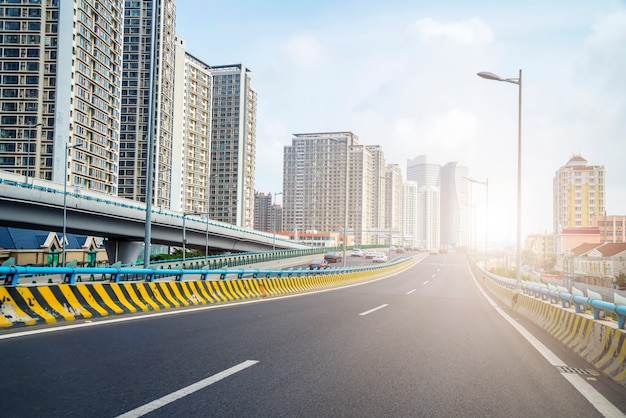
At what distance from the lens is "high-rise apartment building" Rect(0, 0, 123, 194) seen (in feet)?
228

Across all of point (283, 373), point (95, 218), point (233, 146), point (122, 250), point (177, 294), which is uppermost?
point (233, 146)

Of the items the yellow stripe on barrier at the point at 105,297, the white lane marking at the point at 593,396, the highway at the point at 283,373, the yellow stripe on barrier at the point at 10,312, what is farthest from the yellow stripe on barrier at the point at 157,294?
the white lane marking at the point at 593,396

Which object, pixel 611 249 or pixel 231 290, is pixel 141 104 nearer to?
pixel 611 249

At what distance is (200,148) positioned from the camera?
119188 millimetres

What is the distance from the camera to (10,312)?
303 inches

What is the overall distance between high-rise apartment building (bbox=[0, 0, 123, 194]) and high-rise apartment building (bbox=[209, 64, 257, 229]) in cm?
6111

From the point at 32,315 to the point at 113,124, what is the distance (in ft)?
267

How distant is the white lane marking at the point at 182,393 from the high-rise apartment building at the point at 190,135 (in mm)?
104944

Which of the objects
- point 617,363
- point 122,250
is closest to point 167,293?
point 617,363

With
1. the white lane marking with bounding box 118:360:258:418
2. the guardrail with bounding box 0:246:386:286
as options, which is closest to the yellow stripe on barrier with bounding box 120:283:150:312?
the guardrail with bounding box 0:246:386:286

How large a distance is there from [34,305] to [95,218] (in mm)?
39839

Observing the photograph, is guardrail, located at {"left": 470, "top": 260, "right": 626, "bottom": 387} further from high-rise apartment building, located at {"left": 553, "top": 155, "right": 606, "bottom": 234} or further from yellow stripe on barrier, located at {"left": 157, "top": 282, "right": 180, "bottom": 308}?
high-rise apartment building, located at {"left": 553, "top": 155, "right": 606, "bottom": 234}

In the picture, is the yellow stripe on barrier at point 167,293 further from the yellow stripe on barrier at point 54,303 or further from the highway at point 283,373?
the yellow stripe on barrier at point 54,303

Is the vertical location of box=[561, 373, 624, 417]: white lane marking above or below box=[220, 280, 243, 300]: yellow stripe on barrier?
above
